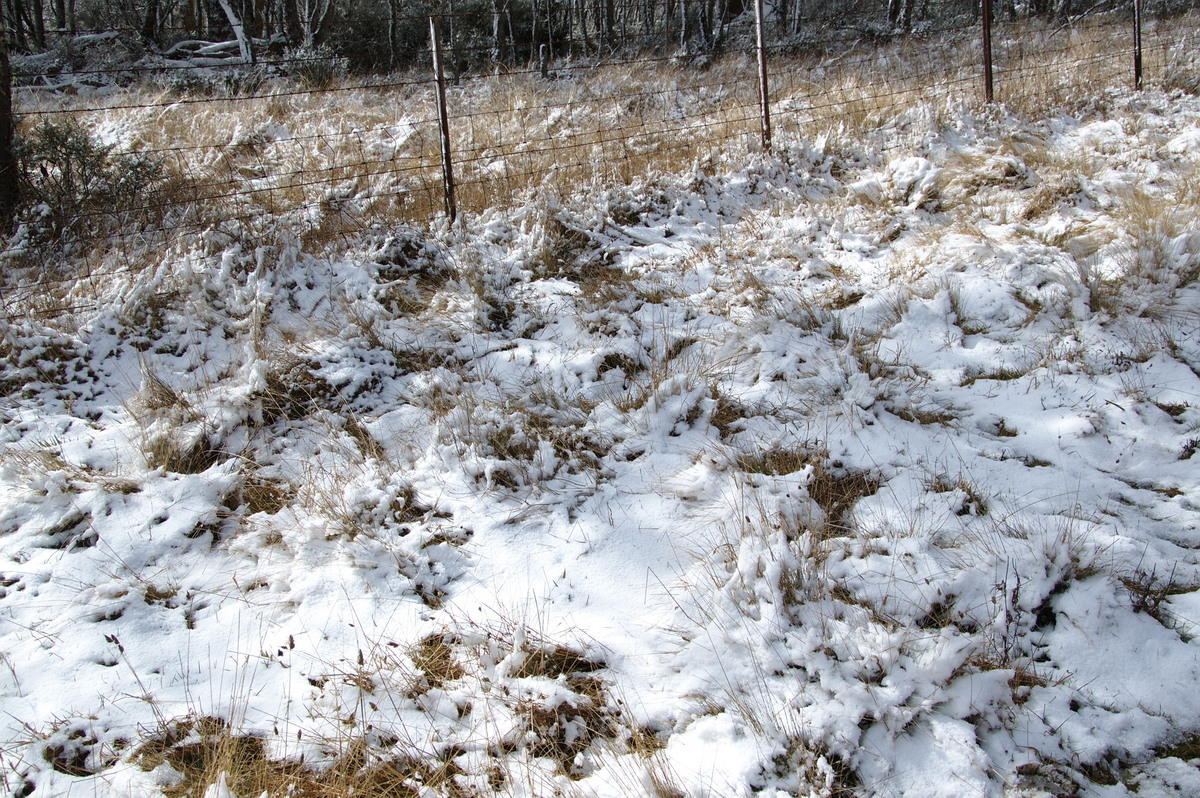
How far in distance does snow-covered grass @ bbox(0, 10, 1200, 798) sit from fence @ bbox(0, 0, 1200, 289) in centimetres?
88

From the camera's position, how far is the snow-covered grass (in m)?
2.36

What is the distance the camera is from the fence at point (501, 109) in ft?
22.3

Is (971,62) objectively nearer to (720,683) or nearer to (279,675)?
(720,683)

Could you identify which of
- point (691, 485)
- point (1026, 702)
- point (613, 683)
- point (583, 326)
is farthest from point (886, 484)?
point (583, 326)

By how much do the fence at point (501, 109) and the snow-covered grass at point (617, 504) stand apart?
0.88 meters

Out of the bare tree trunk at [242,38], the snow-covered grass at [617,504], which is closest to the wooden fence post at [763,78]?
the snow-covered grass at [617,504]

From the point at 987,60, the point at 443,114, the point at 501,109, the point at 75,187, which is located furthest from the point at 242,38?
the point at 987,60

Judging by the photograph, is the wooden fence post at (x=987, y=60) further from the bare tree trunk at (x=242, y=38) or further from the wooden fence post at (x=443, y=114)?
the bare tree trunk at (x=242, y=38)

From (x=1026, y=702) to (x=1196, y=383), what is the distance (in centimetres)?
261

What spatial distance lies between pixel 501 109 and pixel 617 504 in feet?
31.4

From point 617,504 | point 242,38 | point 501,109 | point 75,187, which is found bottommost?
point 617,504

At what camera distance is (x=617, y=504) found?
137 inches

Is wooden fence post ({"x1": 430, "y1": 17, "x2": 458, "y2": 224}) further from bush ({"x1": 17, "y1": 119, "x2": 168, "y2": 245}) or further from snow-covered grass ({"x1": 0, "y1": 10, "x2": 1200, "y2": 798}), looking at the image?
bush ({"x1": 17, "y1": 119, "x2": 168, "y2": 245})

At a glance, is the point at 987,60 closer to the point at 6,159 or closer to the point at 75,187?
the point at 75,187
